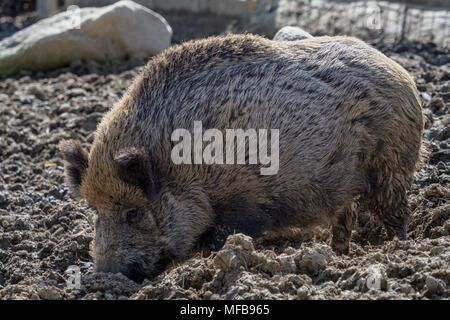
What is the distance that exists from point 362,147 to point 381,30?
4906mm

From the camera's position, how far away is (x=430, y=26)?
386 inches

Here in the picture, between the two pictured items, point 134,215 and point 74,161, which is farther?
point 74,161

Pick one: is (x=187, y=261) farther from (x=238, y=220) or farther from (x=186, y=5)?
(x=186, y=5)

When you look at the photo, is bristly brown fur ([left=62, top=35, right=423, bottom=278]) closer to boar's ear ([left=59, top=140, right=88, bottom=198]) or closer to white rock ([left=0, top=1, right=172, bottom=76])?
boar's ear ([left=59, top=140, right=88, bottom=198])

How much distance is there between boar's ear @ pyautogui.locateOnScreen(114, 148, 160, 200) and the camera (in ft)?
16.2

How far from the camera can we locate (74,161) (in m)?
5.37

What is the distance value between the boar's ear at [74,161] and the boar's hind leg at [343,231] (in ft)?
6.43

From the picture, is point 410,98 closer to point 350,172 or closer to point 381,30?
point 350,172

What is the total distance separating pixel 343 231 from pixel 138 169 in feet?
5.97

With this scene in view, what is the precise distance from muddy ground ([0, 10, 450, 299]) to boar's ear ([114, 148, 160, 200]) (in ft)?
1.88

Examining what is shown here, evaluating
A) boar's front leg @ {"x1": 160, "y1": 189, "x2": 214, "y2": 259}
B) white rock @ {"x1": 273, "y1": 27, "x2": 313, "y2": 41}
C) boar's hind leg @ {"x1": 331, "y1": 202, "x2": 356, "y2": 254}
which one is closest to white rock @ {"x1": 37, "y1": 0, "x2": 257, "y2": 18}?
white rock @ {"x1": 273, "y1": 27, "x2": 313, "y2": 41}

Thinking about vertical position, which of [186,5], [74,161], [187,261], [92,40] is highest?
[74,161]

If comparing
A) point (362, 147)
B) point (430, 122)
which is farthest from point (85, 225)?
point (430, 122)

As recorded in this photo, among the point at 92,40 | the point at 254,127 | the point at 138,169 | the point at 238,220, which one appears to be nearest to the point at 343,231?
the point at 238,220
